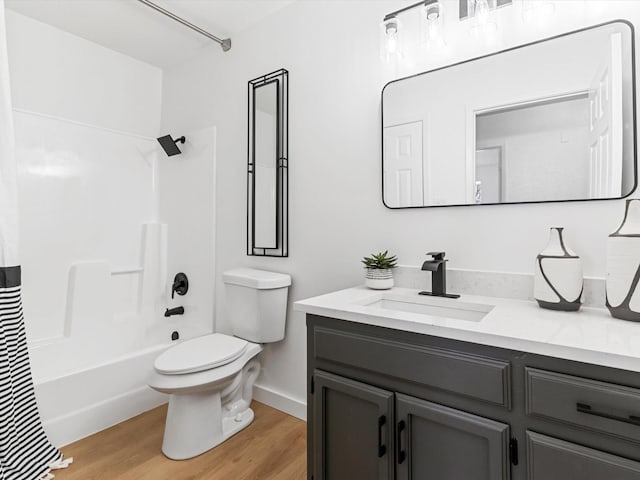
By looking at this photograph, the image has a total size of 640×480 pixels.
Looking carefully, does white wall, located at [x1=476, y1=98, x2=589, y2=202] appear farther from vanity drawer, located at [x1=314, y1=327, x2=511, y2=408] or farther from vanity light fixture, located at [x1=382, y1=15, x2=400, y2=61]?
vanity drawer, located at [x1=314, y1=327, x2=511, y2=408]

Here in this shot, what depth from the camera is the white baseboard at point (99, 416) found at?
5.83ft

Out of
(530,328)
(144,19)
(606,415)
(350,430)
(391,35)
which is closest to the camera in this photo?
(606,415)

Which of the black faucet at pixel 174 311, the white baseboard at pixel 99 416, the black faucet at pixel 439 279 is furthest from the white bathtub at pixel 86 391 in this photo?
the black faucet at pixel 439 279

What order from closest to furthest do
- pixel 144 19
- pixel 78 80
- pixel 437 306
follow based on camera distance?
pixel 437 306, pixel 144 19, pixel 78 80

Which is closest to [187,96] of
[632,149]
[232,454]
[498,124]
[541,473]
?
[498,124]

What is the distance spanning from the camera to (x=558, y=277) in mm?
1156

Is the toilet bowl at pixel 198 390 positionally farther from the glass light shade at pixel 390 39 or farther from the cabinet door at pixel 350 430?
the glass light shade at pixel 390 39

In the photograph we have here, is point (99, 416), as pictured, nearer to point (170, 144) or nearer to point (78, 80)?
point (170, 144)

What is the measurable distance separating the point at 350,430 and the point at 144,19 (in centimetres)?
256

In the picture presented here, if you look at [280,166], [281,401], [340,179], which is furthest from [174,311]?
[340,179]

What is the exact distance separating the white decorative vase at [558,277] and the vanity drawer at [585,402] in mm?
395

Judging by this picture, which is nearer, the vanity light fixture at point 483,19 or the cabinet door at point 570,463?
the cabinet door at point 570,463

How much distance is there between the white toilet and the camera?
1.65 m

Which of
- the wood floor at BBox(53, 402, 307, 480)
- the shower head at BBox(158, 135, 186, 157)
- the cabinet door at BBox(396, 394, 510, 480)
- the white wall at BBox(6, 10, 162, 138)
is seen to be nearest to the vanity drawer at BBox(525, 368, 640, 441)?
the cabinet door at BBox(396, 394, 510, 480)
